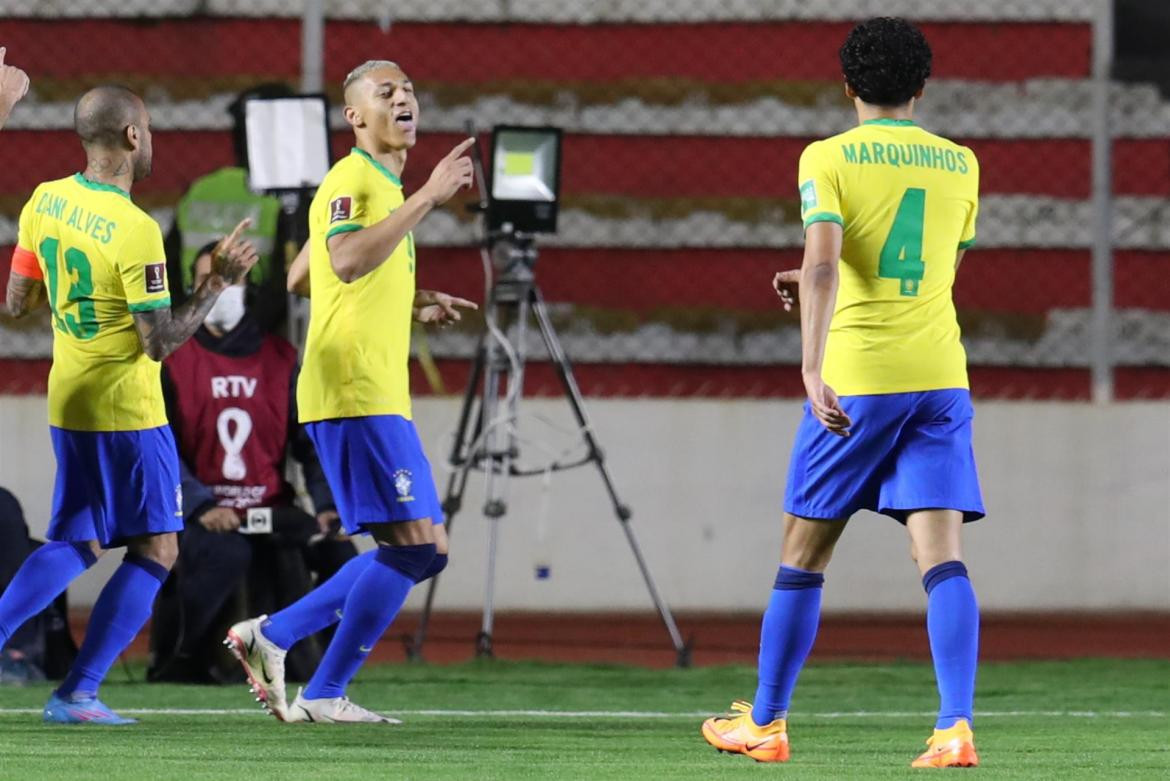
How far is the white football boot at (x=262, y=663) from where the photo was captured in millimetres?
5258

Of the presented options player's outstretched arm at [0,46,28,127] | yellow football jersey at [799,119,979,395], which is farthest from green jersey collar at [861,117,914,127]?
player's outstretched arm at [0,46,28,127]

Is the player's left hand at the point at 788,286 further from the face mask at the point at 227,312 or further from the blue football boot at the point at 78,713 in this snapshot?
the face mask at the point at 227,312

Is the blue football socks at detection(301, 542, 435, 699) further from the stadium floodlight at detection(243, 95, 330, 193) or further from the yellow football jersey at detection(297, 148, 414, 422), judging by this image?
the stadium floodlight at detection(243, 95, 330, 193)

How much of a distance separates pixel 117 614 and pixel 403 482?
86 centimetres

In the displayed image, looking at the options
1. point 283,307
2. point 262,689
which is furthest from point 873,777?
point 283,307

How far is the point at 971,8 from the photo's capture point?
30.2 ft

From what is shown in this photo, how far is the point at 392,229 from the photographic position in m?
4.91

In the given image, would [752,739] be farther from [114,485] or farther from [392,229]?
[114,485]

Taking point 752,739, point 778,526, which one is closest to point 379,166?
point 752,739

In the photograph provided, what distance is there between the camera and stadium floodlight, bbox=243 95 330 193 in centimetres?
764

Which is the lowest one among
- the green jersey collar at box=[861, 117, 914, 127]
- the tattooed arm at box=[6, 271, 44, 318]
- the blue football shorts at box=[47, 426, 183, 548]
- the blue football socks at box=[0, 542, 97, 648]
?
the blue football socks at box=[0, 542, 97, 648]

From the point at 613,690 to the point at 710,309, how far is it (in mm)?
2750

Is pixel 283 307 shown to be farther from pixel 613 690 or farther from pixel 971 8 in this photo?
pixel 971 8

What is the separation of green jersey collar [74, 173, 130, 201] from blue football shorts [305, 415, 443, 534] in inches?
30.0
